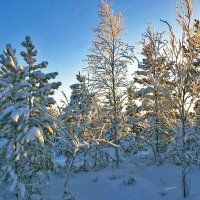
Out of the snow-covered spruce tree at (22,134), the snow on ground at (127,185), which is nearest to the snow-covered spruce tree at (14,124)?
the snow-covered spruce tree at (22,134)

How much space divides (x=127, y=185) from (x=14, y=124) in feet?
24.3

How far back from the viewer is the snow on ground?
17.7 meters

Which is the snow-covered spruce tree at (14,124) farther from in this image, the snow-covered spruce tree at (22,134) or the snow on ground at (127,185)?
the snow on ground at (127,185)

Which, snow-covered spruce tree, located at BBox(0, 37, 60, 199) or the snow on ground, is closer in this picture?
snow-covered spruce tree, located at BBox(0, 37, 60, 199)

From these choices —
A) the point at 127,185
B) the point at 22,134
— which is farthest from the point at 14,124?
the point at 127,185

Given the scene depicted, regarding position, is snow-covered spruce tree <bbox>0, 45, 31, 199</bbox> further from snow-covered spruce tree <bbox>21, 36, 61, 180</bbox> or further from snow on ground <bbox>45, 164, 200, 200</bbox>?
snow on ground <bbox>45, 164, 200, 200</bbox>

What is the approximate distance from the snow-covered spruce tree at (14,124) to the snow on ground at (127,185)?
10.2 feet

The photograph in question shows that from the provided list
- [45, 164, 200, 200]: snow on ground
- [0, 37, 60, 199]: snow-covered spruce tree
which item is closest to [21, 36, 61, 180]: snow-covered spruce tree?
[0, 37, 60, 199]: snow-covered spruce tree

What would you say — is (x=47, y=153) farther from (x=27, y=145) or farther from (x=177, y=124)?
(x=177, y=124)

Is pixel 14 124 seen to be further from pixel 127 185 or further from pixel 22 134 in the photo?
pixel 127 185

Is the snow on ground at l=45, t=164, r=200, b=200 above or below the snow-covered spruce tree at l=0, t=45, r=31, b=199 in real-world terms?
below

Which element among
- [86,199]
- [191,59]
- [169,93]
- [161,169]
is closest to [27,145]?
[86,199]

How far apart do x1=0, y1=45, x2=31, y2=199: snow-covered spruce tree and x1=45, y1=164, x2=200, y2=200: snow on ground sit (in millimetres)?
3122

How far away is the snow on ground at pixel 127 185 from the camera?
1769 centimetres
